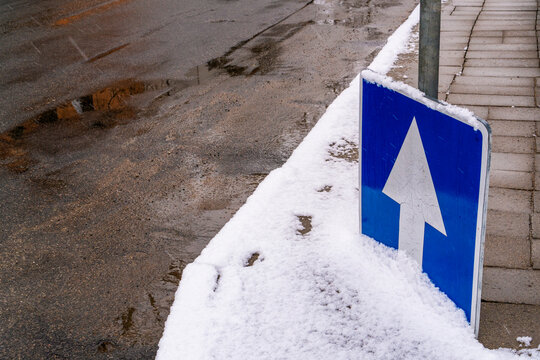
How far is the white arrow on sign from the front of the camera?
7.82ft

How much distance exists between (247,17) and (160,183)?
665cm

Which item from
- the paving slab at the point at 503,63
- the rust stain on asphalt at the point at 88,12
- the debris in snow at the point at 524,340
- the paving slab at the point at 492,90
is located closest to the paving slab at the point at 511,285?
the debris in snow at the point at 524,340

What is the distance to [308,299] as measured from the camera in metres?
2.74

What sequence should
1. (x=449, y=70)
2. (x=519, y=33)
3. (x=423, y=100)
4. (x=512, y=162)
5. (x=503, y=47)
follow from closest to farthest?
(x=423, y=100) → (x=512, y=162) → (x=449, y=70) → (x=503, y=47) → (x=519, y=33)

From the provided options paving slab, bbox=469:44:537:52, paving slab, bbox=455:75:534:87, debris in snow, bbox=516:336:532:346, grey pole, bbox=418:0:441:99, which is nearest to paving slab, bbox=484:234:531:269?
debris in snow, bbox=516:336:532:346

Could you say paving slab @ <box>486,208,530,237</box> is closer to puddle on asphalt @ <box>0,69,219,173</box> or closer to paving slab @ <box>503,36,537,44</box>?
puddle on asphalt @ <box>0,69,219,173</box>

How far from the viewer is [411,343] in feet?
7.92

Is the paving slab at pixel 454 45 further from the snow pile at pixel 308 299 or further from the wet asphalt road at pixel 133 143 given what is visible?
the snow pile at pixel 308 299

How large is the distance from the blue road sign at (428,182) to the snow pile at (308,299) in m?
0.13

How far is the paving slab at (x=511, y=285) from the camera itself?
2.67 metres

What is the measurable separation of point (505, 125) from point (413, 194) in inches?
102

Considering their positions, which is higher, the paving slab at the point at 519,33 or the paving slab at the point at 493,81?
the paving slab at the point at 519,33

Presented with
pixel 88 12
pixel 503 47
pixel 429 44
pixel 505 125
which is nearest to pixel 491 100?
pixel 505 125

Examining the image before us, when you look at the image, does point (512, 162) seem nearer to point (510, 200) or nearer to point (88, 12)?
point (510, 200)
